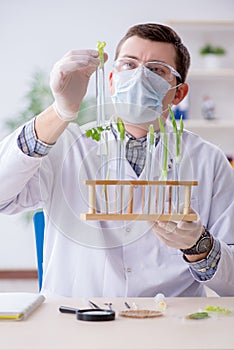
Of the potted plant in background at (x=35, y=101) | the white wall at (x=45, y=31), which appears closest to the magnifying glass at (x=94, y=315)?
the potted plant in background at (x=35, y=101)

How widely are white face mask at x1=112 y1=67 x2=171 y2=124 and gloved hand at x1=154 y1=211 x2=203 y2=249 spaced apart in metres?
0.26

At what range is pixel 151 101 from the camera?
69.7 inches

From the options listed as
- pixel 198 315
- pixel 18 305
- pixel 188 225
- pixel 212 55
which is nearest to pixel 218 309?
pixel 198 315

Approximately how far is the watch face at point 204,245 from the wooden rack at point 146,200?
0.68 ft

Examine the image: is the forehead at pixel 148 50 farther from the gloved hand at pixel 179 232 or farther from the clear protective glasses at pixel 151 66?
the gloved hand at pixel 179 232

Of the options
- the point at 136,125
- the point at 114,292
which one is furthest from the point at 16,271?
the point at 136,125

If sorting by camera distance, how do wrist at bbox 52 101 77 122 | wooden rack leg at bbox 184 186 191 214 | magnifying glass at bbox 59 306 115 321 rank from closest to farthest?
1. magnifying glass at bbox 59 306 115 321
2. wooden rack leg at bbox 184 186 191 214
3. wrist at bbox 52 101 77 122

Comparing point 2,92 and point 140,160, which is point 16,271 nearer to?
point 2,92

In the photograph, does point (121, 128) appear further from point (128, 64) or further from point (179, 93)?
point (179, 93)

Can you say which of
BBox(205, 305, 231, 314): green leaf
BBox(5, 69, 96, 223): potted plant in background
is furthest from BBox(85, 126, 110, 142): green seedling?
BBox(5, 69, 96, 223): potted plant in background

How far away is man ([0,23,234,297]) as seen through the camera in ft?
5.71

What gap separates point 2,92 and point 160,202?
3.73 m

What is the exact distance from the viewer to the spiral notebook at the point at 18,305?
152 cm

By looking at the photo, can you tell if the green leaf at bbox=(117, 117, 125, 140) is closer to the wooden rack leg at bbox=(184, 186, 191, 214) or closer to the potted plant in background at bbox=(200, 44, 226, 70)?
the wooden rack leg at bbox=(184, 186, 191, 214)
